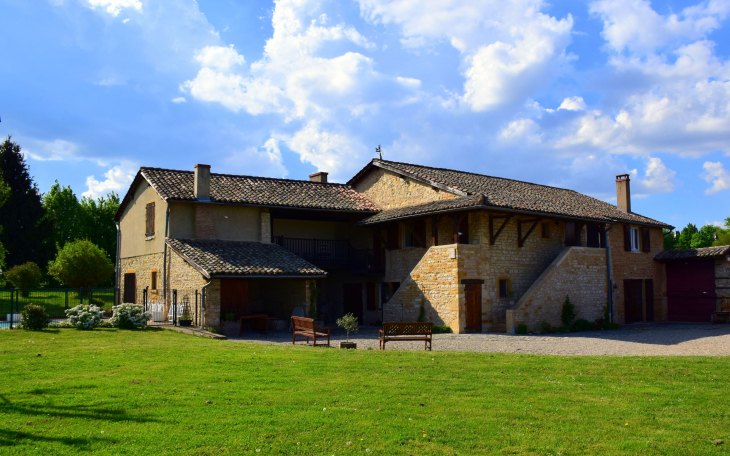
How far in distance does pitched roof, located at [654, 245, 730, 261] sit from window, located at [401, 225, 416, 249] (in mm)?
12569

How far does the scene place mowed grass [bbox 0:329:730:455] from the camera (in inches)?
221

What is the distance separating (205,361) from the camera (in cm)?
1052

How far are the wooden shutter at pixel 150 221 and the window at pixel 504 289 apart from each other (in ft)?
45.0

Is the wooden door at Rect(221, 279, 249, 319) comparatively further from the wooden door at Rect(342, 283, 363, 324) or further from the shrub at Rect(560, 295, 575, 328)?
the shrub at Rect(560, 295, 575, 328)

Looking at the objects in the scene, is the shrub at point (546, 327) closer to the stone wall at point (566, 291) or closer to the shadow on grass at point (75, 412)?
the stone wall at point (566, 291)

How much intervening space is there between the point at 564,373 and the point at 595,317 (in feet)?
46.2

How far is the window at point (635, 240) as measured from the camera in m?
26.4

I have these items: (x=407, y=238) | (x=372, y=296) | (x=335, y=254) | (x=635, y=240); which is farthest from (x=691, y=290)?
(x=335, y=254)

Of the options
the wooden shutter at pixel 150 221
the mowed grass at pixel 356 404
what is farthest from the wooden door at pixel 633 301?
the wooden shutter at pixel 150 221

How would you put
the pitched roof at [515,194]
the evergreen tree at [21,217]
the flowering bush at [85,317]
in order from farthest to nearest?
1. the evergreen tree at [21,217]
2. the pitched roof at [515,194]
3. the flowering bush at [85,317]


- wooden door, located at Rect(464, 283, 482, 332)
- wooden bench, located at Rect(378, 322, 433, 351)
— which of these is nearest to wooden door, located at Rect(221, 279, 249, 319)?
wooden bench, located at Rect(378, 322, 433, 351)

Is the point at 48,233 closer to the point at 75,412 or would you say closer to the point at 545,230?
the point at 545,230

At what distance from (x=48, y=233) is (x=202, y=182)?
24.1 meters

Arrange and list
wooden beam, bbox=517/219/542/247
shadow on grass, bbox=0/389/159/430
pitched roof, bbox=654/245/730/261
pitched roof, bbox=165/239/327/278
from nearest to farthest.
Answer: shadow on grass, bbox=0/389/159/430
pitched roof, bbox=165/239/327/278
wooden beam, bbox=517/219/542/247
pitched roof, bbox=654/245/730/261
